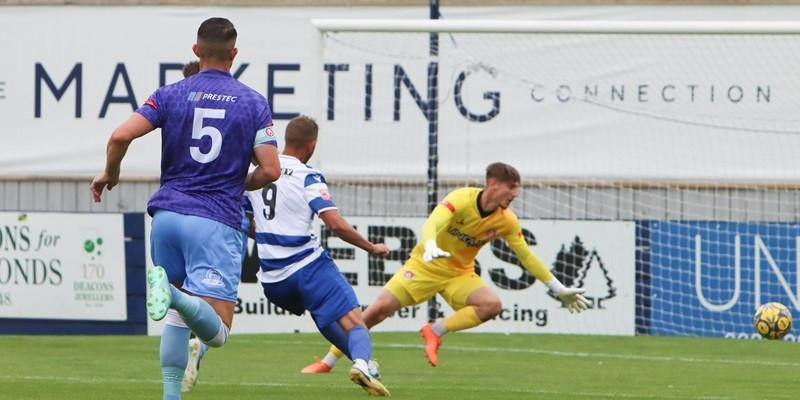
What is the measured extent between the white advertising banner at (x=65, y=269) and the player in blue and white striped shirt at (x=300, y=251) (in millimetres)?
7221

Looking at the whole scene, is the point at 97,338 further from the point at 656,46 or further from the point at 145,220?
the point at 656,46

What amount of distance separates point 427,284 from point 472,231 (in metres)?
0.64

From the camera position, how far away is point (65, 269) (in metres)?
16.7

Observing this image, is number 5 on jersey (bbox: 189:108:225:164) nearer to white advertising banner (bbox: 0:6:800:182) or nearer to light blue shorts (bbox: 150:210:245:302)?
light blue shorts (bbox: 150:210:245:302)

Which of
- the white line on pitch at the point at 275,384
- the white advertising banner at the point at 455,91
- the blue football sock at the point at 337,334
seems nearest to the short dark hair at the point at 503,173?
the white line on pitch at the point at 275,384

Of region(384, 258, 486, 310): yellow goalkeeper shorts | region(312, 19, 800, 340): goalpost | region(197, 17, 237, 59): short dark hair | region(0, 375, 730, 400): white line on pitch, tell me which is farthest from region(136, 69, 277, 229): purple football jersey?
region(312, 19, 800, 340): goalpost

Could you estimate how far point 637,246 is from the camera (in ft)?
53.4

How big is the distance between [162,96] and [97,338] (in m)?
9.16

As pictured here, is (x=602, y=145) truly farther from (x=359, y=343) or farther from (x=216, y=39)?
(x=216, y=39)

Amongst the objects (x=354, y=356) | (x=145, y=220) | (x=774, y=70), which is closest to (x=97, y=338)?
(x=145, y=220)

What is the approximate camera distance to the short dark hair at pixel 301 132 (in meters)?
9.64

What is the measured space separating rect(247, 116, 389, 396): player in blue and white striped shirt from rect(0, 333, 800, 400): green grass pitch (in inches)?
19.4

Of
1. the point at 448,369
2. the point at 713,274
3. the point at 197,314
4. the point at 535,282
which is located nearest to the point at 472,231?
the point at 448,369

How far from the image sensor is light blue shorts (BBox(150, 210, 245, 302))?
6.84m
